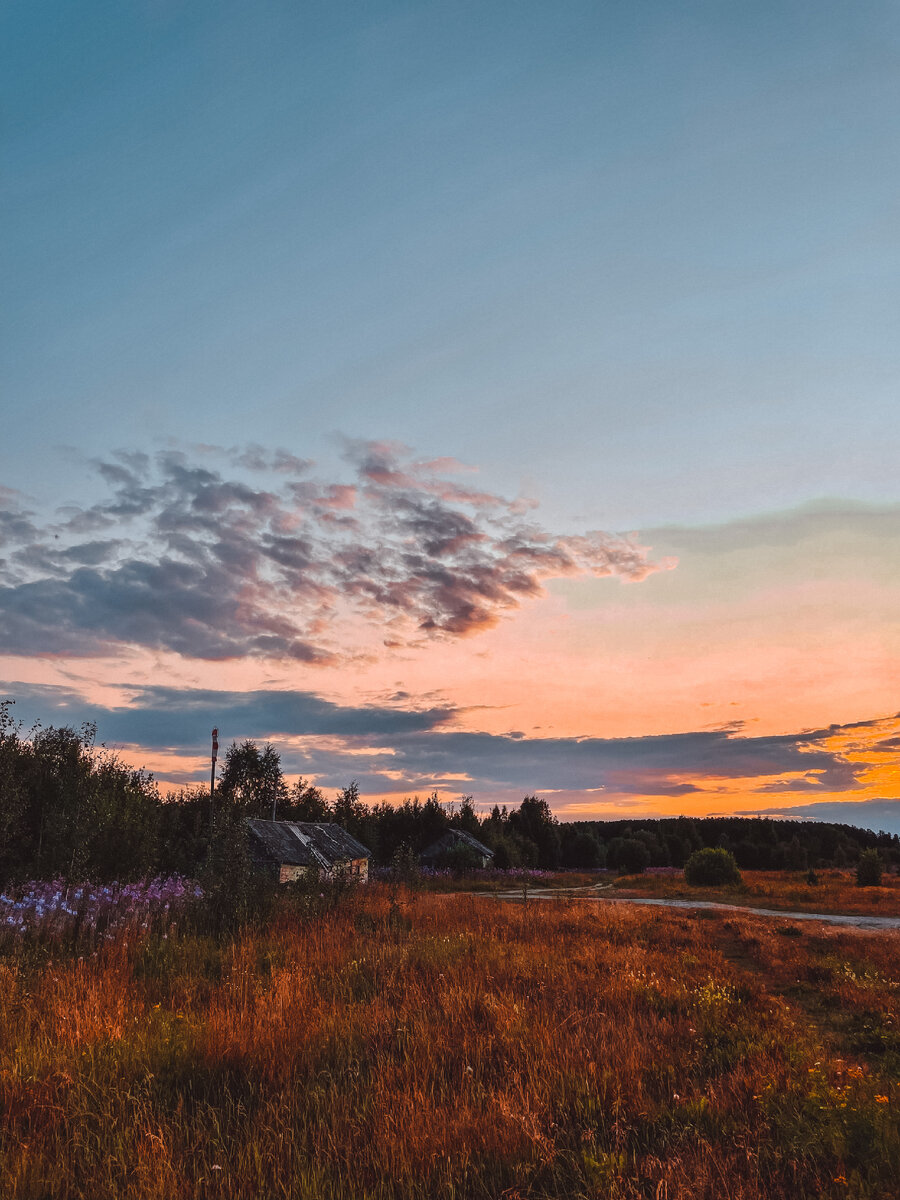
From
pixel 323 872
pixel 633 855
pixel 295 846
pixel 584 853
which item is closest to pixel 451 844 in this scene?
pixel 633 855

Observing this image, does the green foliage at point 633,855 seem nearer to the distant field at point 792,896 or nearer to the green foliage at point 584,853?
the green foliage at point 584,853

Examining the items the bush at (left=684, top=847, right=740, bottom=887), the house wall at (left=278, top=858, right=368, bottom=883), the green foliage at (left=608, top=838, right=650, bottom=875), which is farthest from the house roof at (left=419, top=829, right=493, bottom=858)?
the bush at (left=684, top=847, right=740, bottom=887)

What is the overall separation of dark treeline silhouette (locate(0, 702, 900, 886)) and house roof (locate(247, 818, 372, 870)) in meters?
1.67

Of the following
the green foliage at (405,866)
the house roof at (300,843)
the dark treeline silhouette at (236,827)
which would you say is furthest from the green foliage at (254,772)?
the green foliage at (405,866)

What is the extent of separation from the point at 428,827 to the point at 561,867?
21.8 m

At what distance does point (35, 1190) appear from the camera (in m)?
3.63

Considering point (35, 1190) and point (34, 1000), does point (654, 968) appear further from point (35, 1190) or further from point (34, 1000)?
point (35, 1190)

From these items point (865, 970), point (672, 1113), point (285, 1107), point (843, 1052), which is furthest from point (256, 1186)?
point (865, 970)

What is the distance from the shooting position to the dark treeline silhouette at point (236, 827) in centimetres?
1529

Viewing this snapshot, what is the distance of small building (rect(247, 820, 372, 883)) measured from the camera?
98.8 feet

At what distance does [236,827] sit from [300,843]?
934 inches

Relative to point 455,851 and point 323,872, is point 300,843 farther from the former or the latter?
point 455,851

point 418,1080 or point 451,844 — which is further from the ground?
point 418,1080

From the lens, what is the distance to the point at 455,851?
4922 cm
